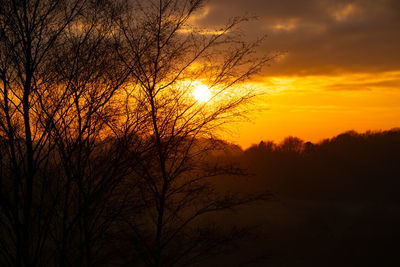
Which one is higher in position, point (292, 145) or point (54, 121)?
point (292, 145)

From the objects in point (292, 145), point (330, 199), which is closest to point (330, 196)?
point (330, 199)

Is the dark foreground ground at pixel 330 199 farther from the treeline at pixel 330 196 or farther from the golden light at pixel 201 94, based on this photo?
the golden light at pixel 201 94

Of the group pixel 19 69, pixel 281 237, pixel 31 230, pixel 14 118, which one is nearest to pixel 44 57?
pixel 19 69

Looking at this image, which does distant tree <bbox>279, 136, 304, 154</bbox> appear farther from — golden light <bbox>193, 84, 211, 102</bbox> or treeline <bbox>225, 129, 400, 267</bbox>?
golden light <bbox>193, 84, 211, 102</bbox>

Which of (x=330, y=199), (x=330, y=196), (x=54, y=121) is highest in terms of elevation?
(x=54, y=121)

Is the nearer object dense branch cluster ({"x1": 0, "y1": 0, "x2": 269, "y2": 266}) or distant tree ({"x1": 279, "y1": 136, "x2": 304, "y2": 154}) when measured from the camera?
dense branch cluster ({"x1": 0, "y1": 0, "x2": 269, "y2": 266})

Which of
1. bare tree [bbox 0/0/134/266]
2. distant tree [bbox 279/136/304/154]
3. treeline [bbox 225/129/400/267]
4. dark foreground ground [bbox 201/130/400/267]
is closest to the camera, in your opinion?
bare tree [bbox 0/0/134/266]

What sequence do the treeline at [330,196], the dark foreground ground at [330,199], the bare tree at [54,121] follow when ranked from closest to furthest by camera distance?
the bare tree at [54,121] < the dark foreground ground at [330,199] < the treeline at [330,196]

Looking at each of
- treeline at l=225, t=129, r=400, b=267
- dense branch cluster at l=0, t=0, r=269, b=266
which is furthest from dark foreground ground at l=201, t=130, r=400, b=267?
dense branch cluster at l=0, t=0, r=269, b=266

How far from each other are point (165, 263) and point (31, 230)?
2450mm

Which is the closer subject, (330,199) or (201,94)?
(201,94)

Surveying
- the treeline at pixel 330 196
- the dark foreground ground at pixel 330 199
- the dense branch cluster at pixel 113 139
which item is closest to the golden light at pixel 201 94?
the dense branch cluster at pixel 113 139

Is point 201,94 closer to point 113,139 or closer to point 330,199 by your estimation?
point 113,139

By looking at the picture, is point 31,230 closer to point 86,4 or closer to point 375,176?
point 86,4
